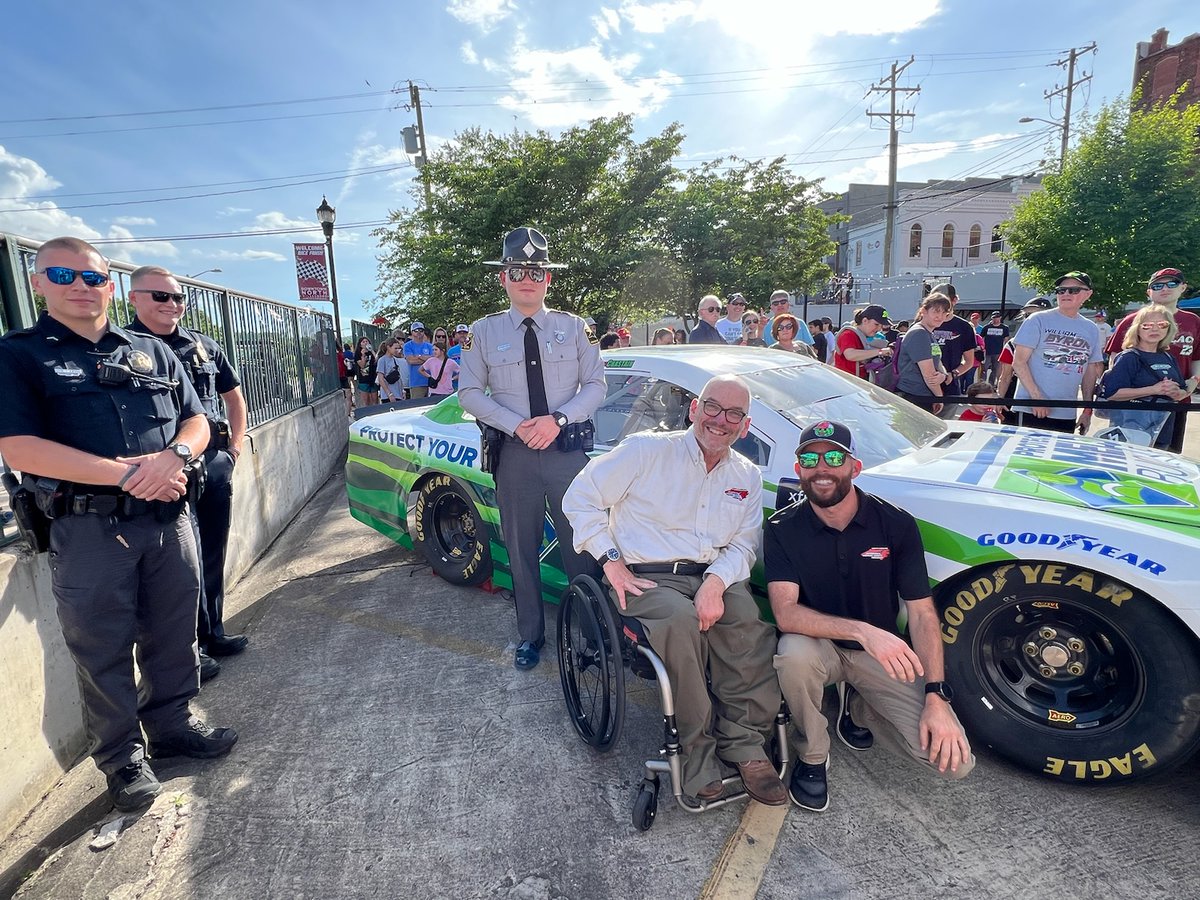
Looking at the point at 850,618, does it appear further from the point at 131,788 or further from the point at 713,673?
the point at 131,788


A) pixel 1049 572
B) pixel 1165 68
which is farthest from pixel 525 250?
pixel 1165 68

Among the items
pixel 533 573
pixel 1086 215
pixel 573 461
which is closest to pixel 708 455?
pixel 573 461

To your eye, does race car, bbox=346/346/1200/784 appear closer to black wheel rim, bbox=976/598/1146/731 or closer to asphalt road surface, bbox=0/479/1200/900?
black wheel rim, bbox=976/598/1146/731

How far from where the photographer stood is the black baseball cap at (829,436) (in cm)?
230

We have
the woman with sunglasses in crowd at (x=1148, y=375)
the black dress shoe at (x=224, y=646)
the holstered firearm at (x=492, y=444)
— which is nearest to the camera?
the holstered firearm at (x=492, y=444)

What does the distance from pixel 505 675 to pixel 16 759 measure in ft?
5.91

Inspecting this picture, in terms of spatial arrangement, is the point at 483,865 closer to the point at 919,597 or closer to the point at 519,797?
the point at 519,797

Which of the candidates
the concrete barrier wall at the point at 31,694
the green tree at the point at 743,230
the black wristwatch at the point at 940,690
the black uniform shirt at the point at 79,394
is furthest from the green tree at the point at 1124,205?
the concrete barrier wall at the point at 31,694

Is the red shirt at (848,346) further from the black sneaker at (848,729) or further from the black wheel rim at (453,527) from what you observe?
the black sneaker at (848,729)

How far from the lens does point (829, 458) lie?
230 centimetres

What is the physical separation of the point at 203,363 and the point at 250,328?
2941 millimetres

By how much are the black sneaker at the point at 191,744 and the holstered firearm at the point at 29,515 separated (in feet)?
2.83

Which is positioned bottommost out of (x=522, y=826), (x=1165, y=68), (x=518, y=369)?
(x=522, y=826)

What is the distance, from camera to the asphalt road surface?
1.94 m
